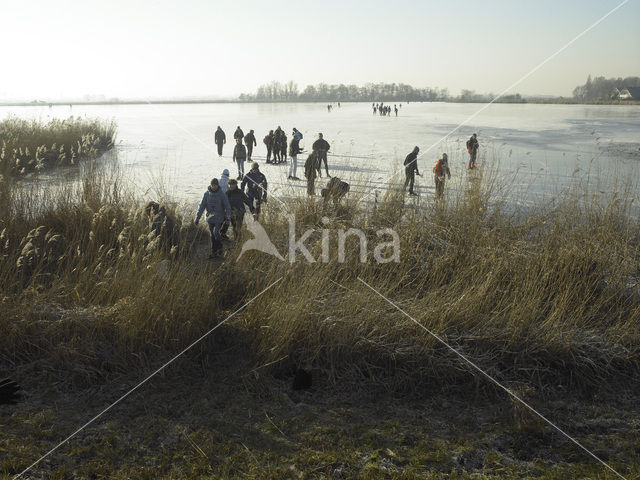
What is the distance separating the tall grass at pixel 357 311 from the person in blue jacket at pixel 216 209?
115 cm

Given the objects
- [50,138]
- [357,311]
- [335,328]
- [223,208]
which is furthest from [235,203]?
[50,138]

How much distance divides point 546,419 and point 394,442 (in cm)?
132

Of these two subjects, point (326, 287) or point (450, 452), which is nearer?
point (450, 452)

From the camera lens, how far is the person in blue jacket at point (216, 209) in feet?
23.9

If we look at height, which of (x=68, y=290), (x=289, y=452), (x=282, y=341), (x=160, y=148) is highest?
(x=160, y=148)

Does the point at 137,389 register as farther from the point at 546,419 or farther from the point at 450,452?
the point at 546,419

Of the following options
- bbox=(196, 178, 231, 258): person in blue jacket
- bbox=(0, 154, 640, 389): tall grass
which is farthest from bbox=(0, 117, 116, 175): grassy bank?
bbox=(0, 154, 640, 389): tall grass

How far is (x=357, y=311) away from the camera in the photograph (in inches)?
193

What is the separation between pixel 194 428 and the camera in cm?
376

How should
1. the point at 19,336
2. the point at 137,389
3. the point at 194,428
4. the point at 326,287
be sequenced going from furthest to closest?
the point at 326,287, the point at 19,336, the point at 137,389, the point at 194,428

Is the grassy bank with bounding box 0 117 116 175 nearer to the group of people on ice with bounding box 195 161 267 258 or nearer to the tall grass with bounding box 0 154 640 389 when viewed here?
the group of people on ice with bounding box 195 161 267 258

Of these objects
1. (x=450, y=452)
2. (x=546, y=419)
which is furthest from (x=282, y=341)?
(x=546, y=419)

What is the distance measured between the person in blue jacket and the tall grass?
3.78 ft

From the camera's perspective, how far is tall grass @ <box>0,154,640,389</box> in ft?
14.8
